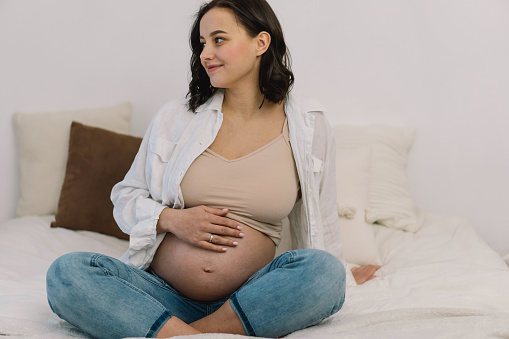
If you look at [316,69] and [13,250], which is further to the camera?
[316,69]

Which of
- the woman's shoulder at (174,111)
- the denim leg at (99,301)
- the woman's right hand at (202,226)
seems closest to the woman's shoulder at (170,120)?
the woman's shoulder at (174,111)

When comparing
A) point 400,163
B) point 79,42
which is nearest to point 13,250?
point 79,42

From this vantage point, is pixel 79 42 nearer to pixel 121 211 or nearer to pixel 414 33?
pixel 121 211

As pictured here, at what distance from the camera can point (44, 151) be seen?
8.27 ft

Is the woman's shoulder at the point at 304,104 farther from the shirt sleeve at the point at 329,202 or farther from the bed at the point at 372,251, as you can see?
the bed at the point at 372,251

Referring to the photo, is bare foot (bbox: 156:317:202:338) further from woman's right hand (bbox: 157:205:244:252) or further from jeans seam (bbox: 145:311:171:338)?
woman's right hand (bbox: 157:205:244:252)

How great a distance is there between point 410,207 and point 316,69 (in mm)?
741

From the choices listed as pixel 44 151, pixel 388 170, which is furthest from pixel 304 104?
pixel 44 151

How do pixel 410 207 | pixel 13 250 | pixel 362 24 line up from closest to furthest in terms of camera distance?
1. pixel 13 250
2. pixel 410 207
3. pixel 362 24

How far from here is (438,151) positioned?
258 cm

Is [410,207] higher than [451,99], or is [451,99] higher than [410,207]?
[451,99]

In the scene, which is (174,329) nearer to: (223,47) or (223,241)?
(223,241)

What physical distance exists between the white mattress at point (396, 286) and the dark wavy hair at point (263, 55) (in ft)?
2.16

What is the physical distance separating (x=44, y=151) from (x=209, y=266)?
1.32 m
